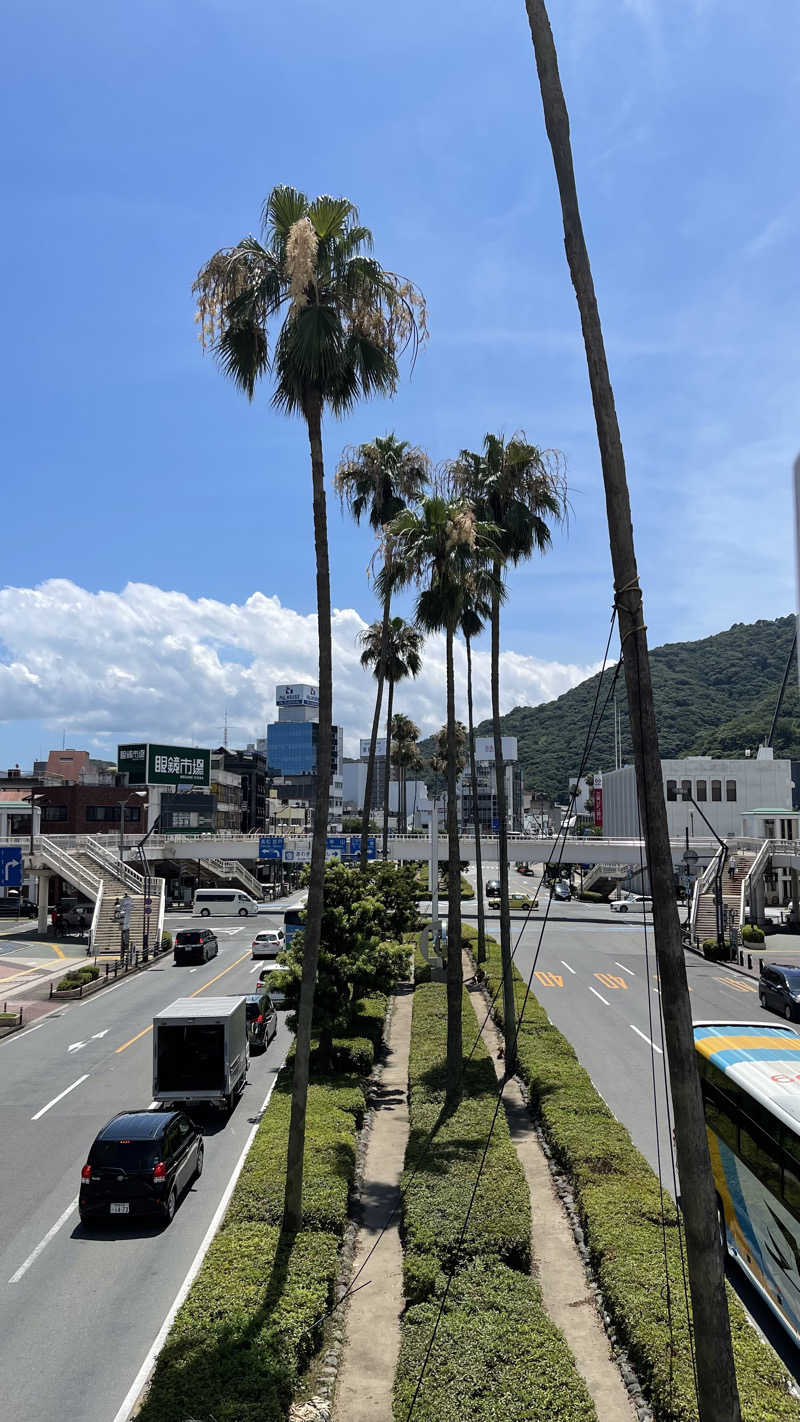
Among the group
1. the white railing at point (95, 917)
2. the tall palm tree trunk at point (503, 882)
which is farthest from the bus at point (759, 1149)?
the white railing at point (95, 917)

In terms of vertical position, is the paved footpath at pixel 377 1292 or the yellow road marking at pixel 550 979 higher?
the paved footpath at pixel 377 1292

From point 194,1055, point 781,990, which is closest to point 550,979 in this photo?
point 781,990

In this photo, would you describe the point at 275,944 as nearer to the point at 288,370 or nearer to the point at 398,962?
the point at 398,962

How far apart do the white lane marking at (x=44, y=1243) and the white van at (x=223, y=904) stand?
5720 centimetres

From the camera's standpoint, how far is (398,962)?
2377cm

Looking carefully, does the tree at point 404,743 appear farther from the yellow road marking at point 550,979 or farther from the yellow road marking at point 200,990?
the yellow road marking at point 550,979

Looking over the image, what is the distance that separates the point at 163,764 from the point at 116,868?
31648 mm

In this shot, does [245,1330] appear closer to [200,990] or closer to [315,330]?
[315,330]

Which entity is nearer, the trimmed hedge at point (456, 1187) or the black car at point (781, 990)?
the trimmed hedge at point (456, 1187)

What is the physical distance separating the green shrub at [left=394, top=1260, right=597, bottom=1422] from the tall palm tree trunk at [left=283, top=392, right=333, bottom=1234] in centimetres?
284

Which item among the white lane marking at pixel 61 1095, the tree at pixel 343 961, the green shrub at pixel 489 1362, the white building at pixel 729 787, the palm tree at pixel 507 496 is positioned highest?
the palm tree at pixel 507 496

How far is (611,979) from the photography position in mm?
44000

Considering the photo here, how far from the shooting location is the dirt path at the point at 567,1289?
10.4m

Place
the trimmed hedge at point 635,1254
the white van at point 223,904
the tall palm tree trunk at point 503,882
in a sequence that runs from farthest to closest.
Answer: the white van at point 223,904 → the tall palm tree trunk at point 503,882 → the trimmed hedge at point 635,1254
